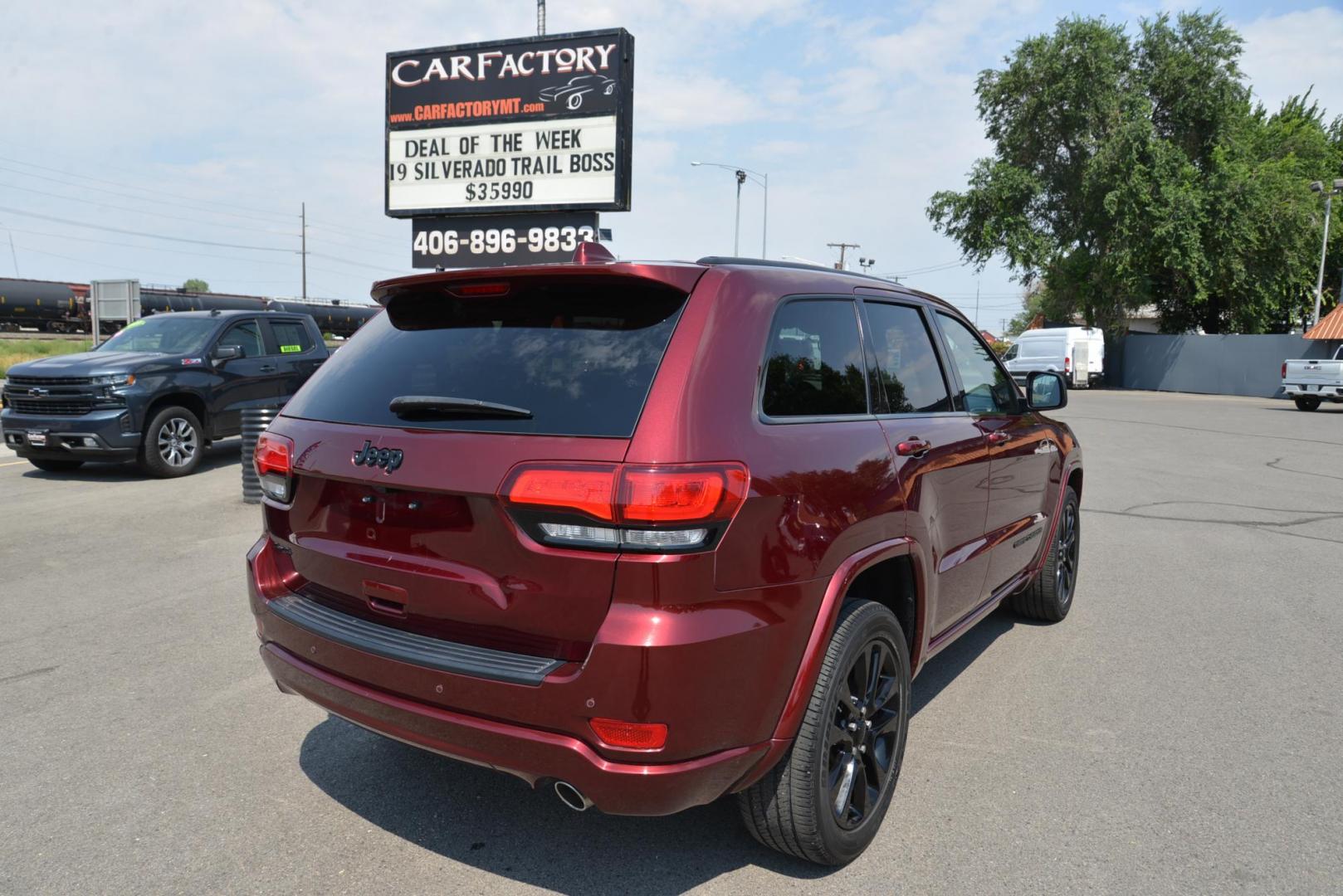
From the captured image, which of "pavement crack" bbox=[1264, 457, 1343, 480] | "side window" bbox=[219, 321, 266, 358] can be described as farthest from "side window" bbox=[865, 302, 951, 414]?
"pavement crack" bbox=[1264, 457, 1343, 480]

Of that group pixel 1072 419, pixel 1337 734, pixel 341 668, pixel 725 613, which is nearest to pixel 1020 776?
pixel 1337 734

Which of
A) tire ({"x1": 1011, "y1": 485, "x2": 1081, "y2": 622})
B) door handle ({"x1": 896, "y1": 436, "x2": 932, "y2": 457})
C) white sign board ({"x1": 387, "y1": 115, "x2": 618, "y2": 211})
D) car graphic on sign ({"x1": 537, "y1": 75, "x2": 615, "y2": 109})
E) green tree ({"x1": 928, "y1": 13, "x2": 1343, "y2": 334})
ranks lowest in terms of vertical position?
tire ({"x1": 1011, "y1": 485, "x2": 1081, "y2": 622})

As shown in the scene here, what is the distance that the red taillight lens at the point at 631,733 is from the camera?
7.60ft

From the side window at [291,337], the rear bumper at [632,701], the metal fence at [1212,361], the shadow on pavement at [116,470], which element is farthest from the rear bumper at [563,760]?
the metal fence at [1212,361]

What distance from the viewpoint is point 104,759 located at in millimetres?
3492

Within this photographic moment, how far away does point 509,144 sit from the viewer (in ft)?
45.8

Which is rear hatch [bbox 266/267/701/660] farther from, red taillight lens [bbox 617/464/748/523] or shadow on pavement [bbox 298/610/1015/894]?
shadow on pavement [bbox 298/610/1015/894]

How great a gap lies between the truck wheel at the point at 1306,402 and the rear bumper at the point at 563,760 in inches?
1182

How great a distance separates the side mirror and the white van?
35124mm

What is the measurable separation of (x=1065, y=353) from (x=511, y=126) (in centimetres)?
3208

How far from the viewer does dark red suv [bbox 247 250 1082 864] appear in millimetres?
2336

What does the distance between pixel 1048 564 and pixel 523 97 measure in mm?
11249

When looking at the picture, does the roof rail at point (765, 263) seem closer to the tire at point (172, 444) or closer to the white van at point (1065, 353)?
the tire at point (172, 444)

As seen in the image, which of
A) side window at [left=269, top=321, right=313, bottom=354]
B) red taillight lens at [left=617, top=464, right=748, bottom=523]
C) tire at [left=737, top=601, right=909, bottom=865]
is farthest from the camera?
side window at [left=269, top=321, right=313, bottom=354]
